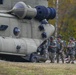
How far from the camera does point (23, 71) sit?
17.7 metres

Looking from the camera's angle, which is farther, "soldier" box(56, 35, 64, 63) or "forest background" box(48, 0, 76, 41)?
"forest background" box(48, 0, 76, 41)

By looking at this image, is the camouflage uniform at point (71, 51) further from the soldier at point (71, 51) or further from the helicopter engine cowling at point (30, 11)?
the helicopter engine cowling at point (30, 11)

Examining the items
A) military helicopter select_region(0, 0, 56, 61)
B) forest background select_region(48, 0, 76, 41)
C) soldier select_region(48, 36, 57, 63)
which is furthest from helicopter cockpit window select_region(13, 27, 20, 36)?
forest background select_region(48, 0, 76, 41)

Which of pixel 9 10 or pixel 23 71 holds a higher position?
pixel 9 10

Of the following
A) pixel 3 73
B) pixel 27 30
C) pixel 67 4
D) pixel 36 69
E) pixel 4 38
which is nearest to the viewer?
pixel 3 73

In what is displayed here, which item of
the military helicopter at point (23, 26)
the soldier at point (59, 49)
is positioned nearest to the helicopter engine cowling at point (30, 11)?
the military helicopter at point (23, 26)

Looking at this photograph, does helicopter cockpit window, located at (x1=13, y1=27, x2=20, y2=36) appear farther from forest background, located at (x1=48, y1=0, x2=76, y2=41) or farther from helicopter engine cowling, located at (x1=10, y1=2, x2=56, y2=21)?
forest background, located at (x1=48, y1=0, x2=76, y2=41)

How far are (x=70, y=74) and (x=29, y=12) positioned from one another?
997 cm

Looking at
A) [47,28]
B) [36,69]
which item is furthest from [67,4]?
[36,69]

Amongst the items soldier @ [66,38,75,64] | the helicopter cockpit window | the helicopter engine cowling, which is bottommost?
soldier @ [66,38,75,64]

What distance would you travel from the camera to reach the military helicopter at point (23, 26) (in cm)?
2648

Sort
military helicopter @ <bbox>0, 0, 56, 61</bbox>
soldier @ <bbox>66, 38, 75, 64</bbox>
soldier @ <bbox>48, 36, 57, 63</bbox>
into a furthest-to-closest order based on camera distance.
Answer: soldier @ <bbox>66, 38, 75, 64</bbox> < soldier @ <bbox>48, 36, 57, 63</bbox> < military helicopter @ <bbox>0, 0, 56, 61</bbox>

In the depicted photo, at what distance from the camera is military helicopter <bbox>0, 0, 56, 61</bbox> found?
86.9 ft

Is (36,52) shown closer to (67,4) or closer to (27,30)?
(27,30)
